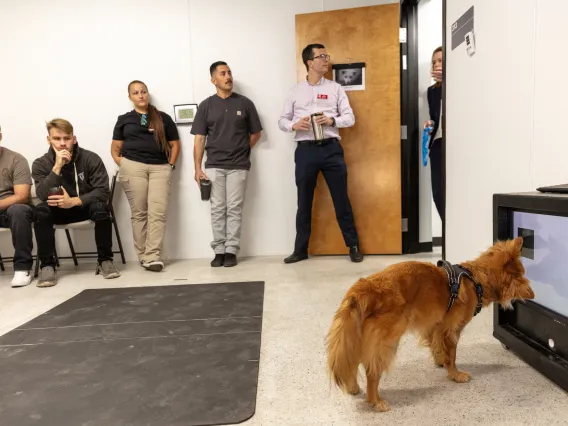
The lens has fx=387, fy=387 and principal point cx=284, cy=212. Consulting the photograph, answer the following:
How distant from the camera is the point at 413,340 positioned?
5.20 ft

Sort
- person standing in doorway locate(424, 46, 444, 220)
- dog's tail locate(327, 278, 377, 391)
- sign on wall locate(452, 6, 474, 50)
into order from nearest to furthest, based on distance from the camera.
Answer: dog's tail locate(327, 278, 377, 391), sign on wall locate(452, 6, 474, 50), person standing in doorway locate(424, 46, 444, 220)

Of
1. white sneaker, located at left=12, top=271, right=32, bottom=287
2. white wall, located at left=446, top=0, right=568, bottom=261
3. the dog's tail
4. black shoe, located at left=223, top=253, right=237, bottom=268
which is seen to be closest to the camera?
the dog's tail

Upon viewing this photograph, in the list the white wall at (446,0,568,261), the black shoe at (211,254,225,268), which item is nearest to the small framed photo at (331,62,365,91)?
the white wall at (446,0,568,261)

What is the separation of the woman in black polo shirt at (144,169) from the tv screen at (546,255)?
2588 mm

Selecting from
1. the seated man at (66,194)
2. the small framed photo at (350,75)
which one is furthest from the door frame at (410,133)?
the seated man at (66,194)

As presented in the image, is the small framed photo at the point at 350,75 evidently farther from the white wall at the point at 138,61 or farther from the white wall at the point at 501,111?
the white wall at the point at 501,111

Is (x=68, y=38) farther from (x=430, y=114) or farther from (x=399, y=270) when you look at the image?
(x=399, y=270)

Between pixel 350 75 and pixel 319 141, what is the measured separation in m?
0.66

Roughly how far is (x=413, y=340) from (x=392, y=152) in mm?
1978

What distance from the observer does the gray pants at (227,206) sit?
3207mm

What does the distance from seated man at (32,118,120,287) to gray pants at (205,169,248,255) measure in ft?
2.66

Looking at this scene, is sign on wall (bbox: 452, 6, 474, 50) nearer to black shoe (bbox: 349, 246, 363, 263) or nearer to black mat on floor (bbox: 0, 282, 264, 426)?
black shoe (bbox: 349, 246, 363, 263)

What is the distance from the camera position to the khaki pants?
3150mm

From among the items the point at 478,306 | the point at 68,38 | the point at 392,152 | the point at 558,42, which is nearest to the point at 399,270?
the point at 478,306
